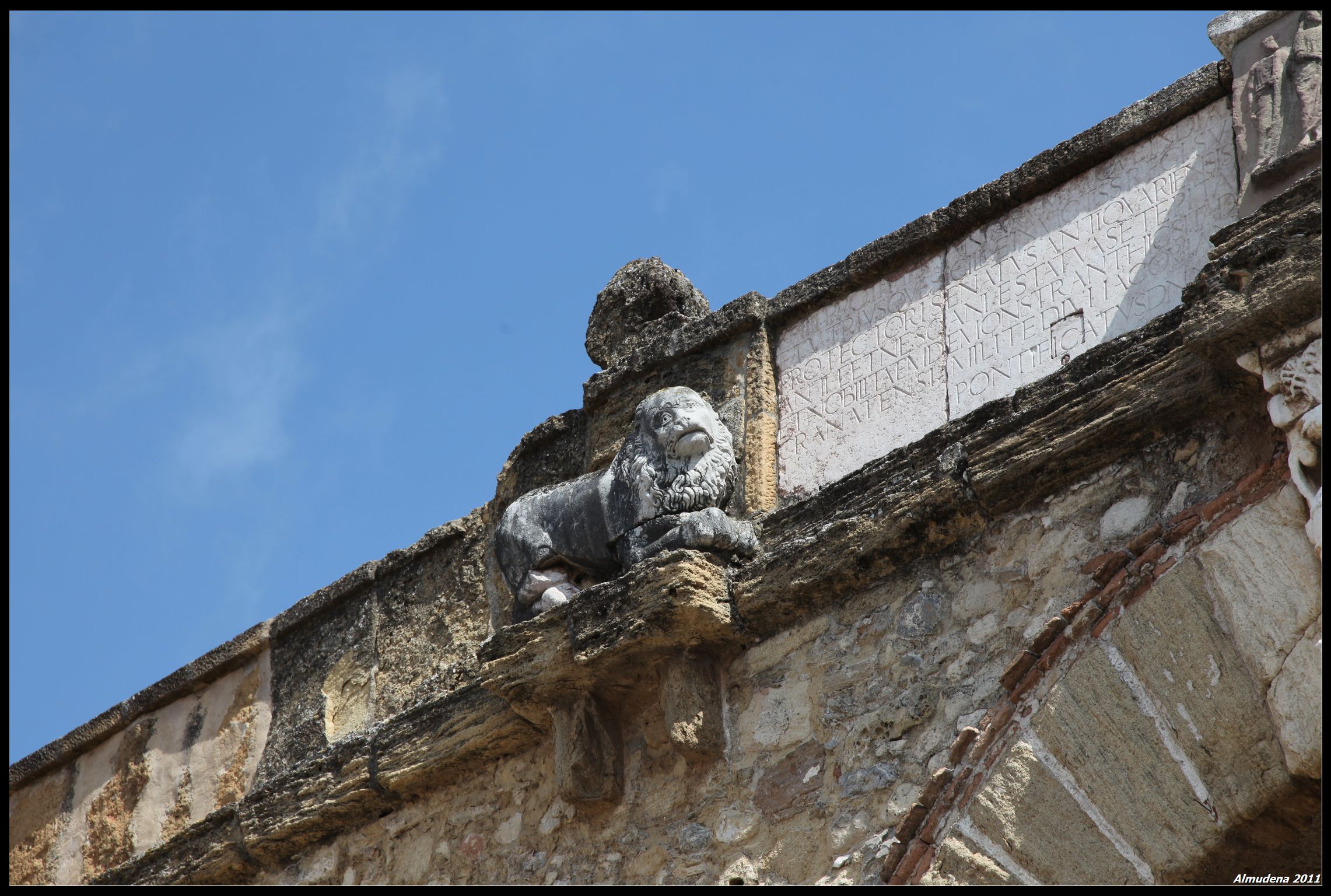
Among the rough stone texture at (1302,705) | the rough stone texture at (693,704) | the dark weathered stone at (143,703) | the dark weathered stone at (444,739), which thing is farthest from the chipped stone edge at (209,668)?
the rough stone texture at (1302,705)

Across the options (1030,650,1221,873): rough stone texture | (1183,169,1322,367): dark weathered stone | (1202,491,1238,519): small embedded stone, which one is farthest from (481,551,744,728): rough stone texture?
(1183,169,1322,367): dark weathered stone

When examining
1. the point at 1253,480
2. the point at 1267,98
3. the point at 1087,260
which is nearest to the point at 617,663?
the point at 1087,260

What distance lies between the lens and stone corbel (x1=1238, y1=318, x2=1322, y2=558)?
3816 millimetres

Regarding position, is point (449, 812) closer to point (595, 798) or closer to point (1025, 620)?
point (595, 798)

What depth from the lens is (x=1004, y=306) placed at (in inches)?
199

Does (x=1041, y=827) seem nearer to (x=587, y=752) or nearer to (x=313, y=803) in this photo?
(x=587, y=752)

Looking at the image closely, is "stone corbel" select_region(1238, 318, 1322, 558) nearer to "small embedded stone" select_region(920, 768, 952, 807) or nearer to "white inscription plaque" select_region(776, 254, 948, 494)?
"small embedded stone" select_region(920, 768, 952, 807)

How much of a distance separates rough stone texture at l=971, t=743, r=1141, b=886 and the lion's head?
4.38ft

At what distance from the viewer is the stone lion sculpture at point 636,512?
5152mm

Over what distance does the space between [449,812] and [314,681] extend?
3.59 ft

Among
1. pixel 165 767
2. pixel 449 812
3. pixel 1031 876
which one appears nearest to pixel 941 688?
pixel 1031 876

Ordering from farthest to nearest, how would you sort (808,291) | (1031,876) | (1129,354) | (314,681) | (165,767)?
(165,767)
(314,681)
(808,291)
(1129,354)
(1031,876)

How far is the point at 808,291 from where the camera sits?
18.4ft

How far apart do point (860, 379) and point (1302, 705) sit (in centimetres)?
189
